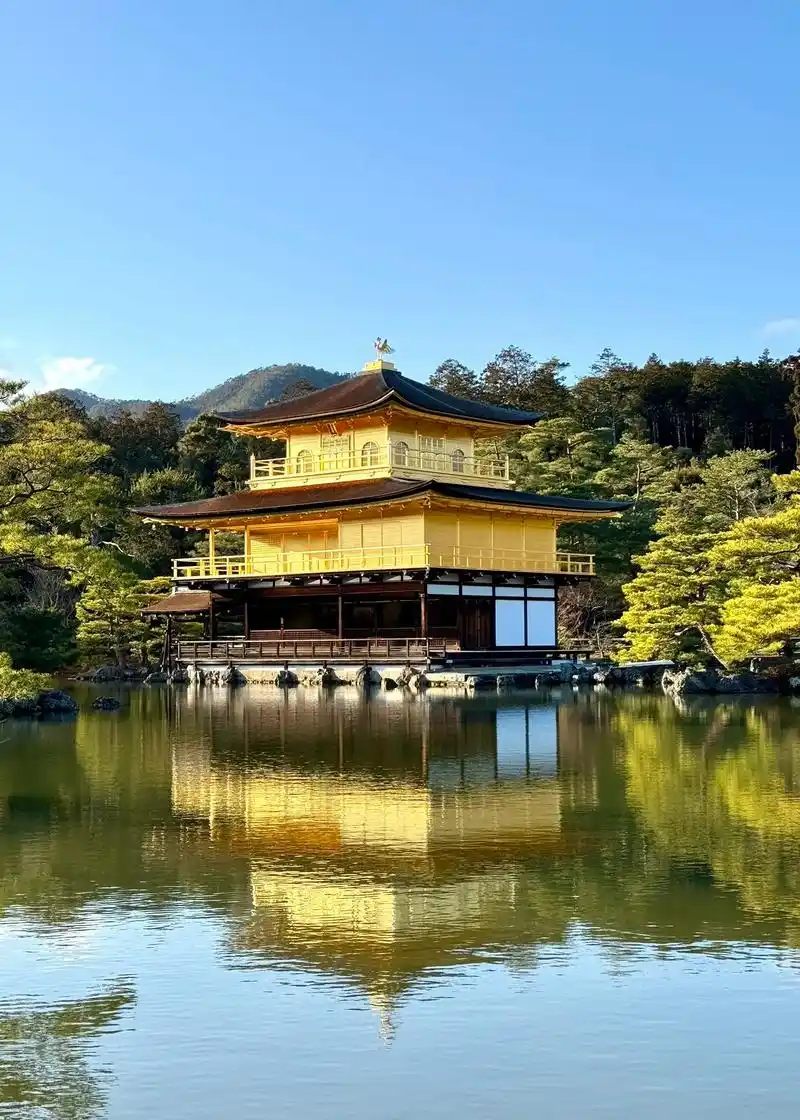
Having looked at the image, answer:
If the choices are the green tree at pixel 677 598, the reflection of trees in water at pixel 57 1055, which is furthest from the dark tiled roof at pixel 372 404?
the reflection of trees in water at pixel 57 1055

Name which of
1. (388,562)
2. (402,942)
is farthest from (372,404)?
(402,942)

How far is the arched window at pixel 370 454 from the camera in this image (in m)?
42.3

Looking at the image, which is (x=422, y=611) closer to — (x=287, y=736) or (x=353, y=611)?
(x=353, y=611)

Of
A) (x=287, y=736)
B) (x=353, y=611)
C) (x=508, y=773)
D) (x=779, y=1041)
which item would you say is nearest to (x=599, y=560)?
(x=353, y=611)

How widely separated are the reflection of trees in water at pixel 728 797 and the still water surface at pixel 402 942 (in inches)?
2.5

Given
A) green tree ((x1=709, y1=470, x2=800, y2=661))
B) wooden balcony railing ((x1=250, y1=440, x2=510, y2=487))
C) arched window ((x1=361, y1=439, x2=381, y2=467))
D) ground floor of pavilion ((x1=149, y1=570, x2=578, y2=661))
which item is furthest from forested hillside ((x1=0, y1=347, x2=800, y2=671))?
arched window ((x1=361, y1=439, x2=381, y2=467))

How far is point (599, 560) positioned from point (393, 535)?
34.8 feet

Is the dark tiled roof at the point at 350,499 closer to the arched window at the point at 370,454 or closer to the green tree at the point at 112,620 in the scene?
the arched window at the point at 370,454

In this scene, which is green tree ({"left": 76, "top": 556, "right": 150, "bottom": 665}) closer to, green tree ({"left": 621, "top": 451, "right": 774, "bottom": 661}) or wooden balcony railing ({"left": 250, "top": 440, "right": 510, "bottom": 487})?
wooden balcony railing ({"left": 250, "top": 440, "right": 510, "bottom": 487})

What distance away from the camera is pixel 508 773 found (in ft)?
56.0

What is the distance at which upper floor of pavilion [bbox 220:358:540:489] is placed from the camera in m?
41.9

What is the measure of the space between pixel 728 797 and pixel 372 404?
27092 millimetres

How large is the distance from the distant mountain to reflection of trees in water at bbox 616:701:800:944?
13073 cm

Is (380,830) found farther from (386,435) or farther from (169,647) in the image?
(169,647)
